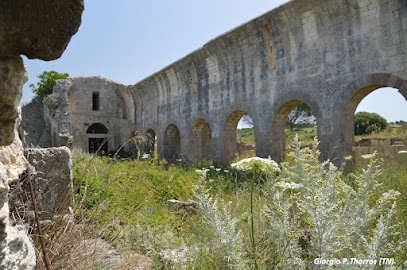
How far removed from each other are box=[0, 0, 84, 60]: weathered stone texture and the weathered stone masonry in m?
6.53

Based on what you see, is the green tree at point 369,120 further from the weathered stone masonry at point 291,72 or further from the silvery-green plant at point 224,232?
the silvery-green plant at point 224,232

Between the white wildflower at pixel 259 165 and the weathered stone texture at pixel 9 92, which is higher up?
the weathered stone texture at pixel 9 92

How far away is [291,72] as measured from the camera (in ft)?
29.2

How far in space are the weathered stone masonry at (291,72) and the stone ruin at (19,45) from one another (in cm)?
655


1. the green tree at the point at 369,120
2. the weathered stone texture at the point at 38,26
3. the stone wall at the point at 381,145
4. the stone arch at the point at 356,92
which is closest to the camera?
the weathered stone texture at the point at 38,26

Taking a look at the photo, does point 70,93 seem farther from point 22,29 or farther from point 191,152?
point 22,29

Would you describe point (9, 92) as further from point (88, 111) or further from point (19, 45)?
point (88, 111)

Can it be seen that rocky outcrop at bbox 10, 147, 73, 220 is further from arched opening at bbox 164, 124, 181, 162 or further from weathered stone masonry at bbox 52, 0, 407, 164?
arched opening at bbox 164, 124, 181, 162

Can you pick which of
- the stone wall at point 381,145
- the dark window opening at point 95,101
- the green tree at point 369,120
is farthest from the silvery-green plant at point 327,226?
the green tree at point 369,120

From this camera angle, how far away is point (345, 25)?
754cm

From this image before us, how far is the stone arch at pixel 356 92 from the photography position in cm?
657

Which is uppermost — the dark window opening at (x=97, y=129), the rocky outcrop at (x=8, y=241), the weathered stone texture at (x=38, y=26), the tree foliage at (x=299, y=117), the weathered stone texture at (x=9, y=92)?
the tree foliage at (x=299, y=117)

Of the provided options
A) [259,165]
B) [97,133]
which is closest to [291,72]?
[259,165]

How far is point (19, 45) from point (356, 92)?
7.42m
